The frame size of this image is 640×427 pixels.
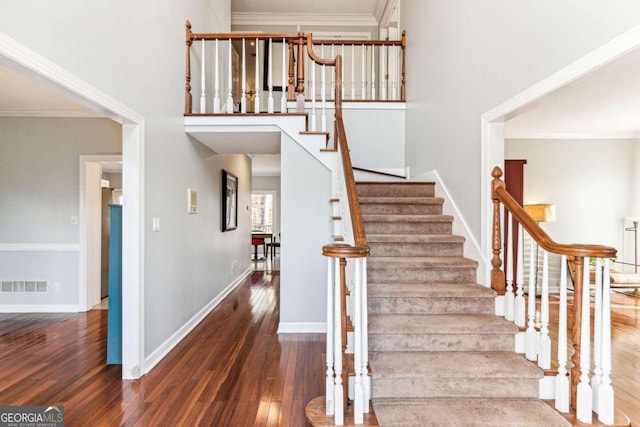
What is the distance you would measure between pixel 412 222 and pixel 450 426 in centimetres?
181

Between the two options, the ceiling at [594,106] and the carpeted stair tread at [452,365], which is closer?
the ceiling at [594,106]

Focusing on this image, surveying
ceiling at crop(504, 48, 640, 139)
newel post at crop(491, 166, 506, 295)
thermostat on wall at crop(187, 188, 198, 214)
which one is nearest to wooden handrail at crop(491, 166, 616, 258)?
newel post at crop(491, 166, 506, 295)

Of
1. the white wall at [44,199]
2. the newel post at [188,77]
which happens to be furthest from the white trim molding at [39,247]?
the newel post at [188,77]

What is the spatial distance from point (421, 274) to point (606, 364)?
124 centimetres

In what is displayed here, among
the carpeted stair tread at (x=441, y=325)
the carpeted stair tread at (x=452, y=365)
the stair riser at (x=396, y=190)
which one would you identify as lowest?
the carpeted stair tread at (x=452, y=365)

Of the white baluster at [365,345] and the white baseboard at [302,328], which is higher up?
the white baluster at [365,345]

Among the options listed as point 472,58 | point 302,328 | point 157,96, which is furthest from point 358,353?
point 157,96

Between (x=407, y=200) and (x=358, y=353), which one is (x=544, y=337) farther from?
(x=407, y=200)

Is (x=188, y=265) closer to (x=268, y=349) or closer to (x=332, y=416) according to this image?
(x=268, y=349)

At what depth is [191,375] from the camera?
8.57ft

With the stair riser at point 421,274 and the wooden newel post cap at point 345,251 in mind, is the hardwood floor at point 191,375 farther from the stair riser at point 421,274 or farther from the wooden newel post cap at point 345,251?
the wooden newel post cap at point 345,251

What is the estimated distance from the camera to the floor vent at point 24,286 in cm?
423

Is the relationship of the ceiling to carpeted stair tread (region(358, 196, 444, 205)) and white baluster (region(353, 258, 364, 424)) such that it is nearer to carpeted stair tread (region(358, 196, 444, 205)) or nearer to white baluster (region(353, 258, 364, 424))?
carpeted stair tread (region(358, 196, 444, 205))

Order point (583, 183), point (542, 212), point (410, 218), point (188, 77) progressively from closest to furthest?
point (410, 218) < point (188, 77) < point (542, 212) < point (583, 183)
